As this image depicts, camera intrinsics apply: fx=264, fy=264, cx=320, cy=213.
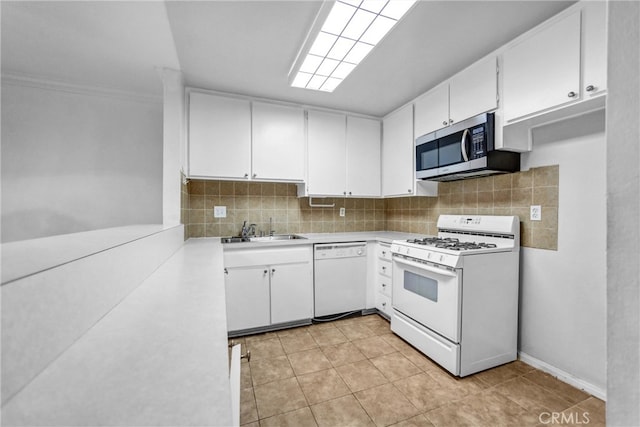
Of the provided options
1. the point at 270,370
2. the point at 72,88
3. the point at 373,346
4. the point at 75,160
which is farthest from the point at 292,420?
the point at 72,88

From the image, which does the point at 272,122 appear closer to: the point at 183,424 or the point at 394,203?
the point at 394,203

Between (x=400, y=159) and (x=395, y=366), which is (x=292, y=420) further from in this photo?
(x=400, y=159)

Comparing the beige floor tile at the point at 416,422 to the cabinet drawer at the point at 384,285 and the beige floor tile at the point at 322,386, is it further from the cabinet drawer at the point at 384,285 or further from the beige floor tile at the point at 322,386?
the cabinet drawer at the point at 384,285

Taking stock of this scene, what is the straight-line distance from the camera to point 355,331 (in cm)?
254

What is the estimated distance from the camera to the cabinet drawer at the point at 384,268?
2.74m

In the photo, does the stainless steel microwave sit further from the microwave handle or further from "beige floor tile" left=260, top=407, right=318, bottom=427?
"beige floor tile" left=260, top=407, right=318, bottom=427

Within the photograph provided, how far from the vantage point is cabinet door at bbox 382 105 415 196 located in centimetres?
286

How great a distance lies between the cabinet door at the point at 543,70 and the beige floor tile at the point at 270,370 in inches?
95.2

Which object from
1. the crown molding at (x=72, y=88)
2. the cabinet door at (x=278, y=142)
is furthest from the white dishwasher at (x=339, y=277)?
the crown molding at (x=72, y=88)

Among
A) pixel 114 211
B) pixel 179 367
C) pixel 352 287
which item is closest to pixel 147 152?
pixel 114 211

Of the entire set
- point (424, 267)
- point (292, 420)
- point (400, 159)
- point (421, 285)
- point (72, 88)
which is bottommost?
point (292, 420)

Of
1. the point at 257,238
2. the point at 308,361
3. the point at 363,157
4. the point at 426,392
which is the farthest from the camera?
the point at 363,157

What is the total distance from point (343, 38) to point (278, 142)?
130 cm

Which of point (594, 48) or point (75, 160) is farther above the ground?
point (594, 48)
